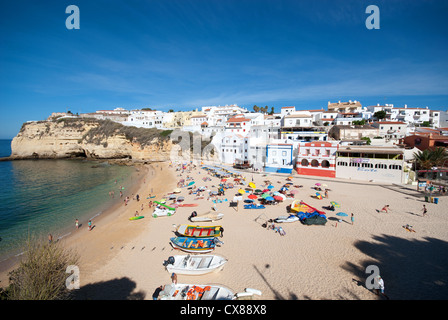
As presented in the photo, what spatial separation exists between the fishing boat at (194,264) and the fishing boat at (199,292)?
4.05 ft

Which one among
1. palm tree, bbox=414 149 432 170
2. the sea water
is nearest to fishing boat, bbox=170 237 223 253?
the sea water

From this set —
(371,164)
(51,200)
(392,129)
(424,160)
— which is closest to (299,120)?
(392,129)

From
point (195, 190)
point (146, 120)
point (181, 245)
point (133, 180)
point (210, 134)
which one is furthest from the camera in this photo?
point (146, 120)

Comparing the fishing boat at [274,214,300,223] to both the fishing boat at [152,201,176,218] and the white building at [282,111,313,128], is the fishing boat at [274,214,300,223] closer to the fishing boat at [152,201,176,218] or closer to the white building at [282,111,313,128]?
the fishing boat at [152,201,176,218]

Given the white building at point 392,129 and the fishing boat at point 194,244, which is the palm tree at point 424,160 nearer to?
the white building at point 392,129

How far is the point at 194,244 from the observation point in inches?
558

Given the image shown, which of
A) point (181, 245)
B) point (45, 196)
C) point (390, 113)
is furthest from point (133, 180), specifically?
point (390, 113)

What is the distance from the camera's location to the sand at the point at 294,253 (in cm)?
1081

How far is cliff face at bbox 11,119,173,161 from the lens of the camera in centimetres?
5903

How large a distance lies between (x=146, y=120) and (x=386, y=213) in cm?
7690

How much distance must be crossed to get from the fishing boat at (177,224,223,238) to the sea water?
9.02 metres
